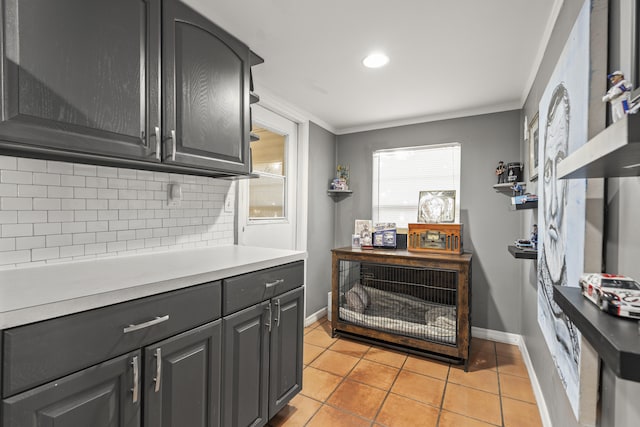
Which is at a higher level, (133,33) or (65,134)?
(133,33)

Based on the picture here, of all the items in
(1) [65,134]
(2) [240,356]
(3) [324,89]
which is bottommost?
(2) [240,356]

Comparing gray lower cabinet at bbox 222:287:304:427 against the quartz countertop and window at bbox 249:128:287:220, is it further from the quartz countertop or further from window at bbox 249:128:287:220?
window at bbox 249:128:287:220

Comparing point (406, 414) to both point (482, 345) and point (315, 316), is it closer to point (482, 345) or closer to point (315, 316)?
point (482, 345)

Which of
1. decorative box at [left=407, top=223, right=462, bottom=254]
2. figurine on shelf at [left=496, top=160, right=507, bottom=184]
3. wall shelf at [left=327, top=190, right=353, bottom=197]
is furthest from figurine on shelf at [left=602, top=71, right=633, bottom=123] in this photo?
wall shelf at [left=327, top=190, right=353, bottom=197]

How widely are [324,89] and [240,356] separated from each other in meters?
2.15

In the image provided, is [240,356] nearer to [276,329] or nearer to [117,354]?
[276,329]

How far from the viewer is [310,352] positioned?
2.74 m

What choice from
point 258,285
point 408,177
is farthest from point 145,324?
point 408,177

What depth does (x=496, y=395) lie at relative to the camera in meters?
2.12

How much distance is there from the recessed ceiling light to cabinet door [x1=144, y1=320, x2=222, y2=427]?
74.3 inches

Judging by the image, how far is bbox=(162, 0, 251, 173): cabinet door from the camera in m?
1.50

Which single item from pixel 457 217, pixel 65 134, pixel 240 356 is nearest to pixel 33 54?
pixel 65 134

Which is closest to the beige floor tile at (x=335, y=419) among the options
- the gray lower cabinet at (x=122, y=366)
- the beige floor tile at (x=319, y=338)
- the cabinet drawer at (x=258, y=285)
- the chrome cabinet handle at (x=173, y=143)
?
the gray lower cabinet at (x=122, y=366)

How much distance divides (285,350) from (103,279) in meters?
1.04
